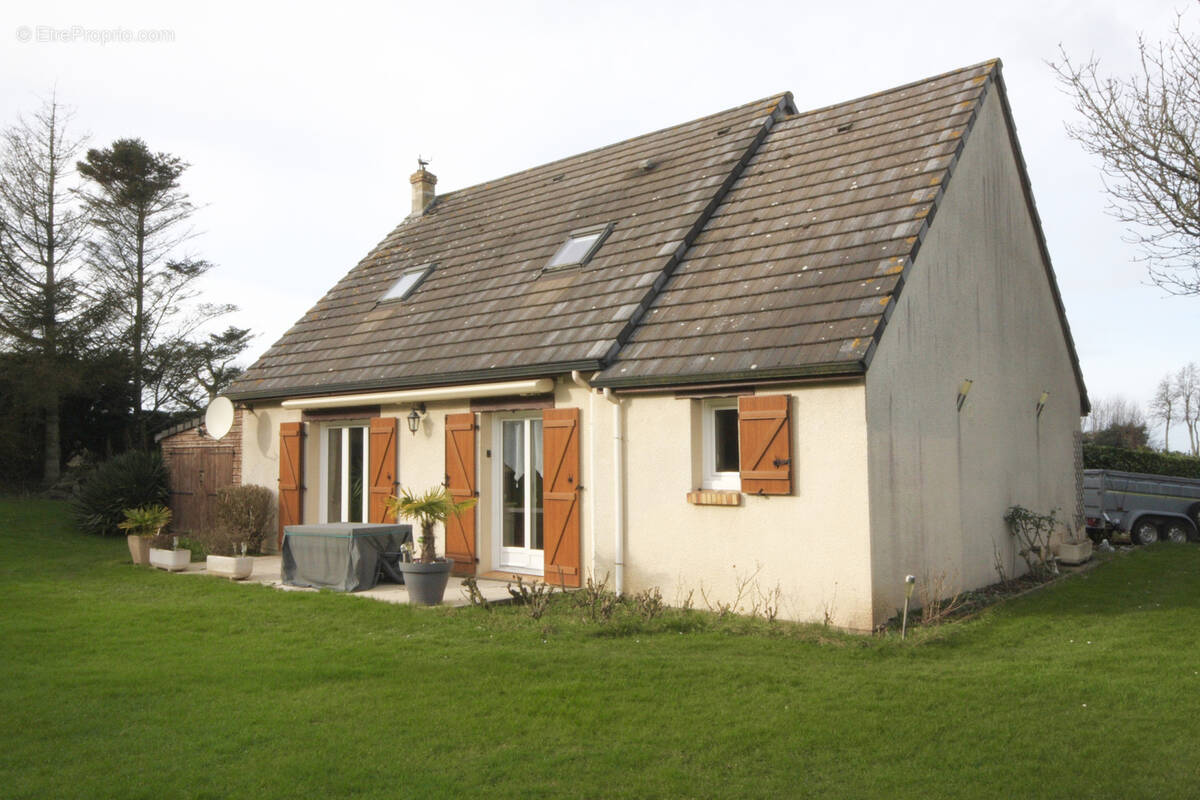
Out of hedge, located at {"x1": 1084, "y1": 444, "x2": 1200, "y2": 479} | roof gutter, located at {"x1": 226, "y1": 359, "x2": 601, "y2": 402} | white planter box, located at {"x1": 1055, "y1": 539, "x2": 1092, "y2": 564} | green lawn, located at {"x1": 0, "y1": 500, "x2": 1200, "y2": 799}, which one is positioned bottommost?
green lawn, located at {"x1": 0, "y1": 500, "x2": 1200, "y2": 799}

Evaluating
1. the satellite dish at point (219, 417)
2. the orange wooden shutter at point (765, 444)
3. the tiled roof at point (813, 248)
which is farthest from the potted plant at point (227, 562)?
the orange wooden shutter at point (765, 444)

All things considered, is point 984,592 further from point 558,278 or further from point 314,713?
point 314,713

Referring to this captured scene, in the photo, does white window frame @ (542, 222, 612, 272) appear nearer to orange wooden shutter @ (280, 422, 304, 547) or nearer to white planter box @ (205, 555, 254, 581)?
orange wooden shutter @ (280, 422, 304, 547)

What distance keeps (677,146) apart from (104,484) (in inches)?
502

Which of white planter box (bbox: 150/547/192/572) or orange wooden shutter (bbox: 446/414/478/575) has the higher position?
orange wooden shutter (bbox: 446/414/478/575)

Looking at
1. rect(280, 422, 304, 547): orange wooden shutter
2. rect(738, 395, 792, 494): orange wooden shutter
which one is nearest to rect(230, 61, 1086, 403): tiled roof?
rect(738, 395, 792, 494): orange wooden shutter

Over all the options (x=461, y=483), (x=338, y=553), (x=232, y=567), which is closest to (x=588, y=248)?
(x=461, y=483)

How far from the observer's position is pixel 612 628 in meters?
8.32

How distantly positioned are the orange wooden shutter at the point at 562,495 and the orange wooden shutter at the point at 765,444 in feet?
7.53

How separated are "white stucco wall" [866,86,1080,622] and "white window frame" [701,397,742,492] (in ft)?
5.39

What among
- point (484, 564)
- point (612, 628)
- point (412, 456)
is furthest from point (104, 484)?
point (612, 628)

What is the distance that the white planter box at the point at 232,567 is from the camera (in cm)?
1197

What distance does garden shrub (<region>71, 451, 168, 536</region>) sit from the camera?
17.7 m

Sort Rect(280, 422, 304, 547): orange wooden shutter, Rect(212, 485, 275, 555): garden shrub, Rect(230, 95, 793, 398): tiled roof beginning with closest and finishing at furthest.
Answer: Rect(230, 95, 793, 398): tiled roof
Rect(280, 422, 304, 547): orange wooden shutter
Rect(212, 485, 275, 555): garden shrub
